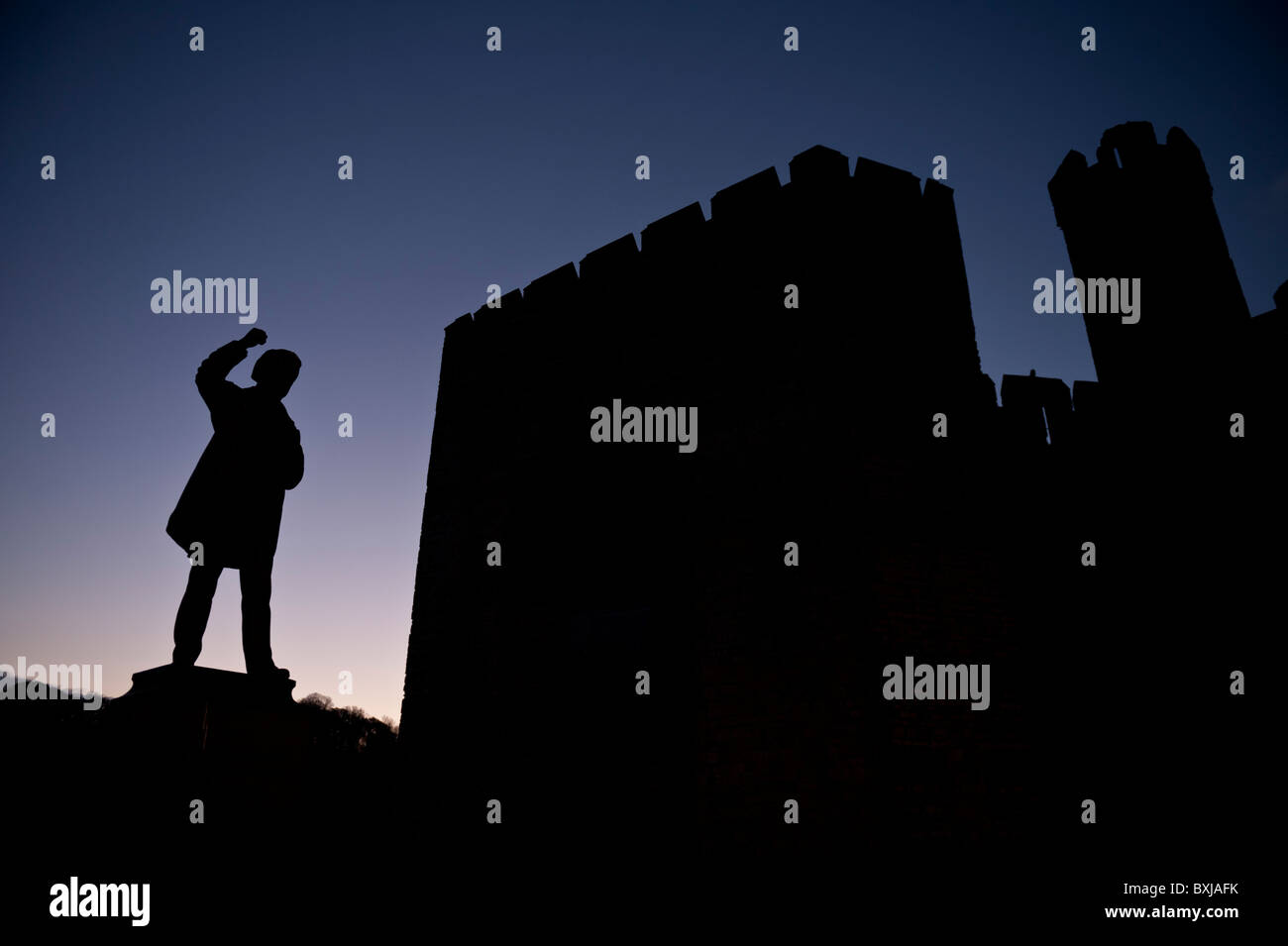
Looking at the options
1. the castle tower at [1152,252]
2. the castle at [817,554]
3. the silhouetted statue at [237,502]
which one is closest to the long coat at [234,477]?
the silhouetted statue at [237,502]

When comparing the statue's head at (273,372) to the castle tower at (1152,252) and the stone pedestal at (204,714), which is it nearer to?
the stone pedestal at (204,714)

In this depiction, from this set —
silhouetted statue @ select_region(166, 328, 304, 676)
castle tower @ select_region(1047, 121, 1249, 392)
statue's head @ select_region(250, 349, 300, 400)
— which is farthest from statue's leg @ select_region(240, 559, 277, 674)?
castle tower @ select_region(1047, 121, 1249, 392)

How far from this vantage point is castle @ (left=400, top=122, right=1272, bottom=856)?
271 inches

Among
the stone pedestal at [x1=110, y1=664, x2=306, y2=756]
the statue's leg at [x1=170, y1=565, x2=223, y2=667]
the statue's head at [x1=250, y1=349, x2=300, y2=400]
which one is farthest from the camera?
the statue's head at [x1=250, y1=349, x2=300, y2=400]

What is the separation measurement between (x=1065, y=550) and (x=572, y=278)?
7.38m

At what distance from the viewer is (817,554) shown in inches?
284

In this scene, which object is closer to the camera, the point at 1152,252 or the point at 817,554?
the point at 817,554

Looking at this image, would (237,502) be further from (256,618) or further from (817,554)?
(817,554)

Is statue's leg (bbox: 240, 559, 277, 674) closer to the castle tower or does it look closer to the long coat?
the long coat

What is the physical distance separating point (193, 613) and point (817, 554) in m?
5.16

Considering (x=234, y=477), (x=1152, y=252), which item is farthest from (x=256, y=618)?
(x=1152, y=252)

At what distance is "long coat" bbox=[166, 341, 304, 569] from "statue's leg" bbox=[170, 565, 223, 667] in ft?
0.27

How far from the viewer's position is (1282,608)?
944 cm

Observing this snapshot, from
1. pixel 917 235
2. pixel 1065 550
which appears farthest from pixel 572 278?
pixel 1065 550
